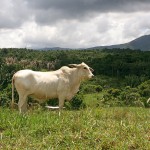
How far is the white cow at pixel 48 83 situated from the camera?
42.1 ft

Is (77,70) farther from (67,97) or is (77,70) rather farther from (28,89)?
(28,89)

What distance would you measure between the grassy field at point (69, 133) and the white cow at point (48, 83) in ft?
13.9

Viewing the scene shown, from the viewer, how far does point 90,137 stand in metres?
6.73

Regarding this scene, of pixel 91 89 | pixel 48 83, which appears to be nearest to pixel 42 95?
pixel 48 83

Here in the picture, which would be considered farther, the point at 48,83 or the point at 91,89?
the point at 91,89

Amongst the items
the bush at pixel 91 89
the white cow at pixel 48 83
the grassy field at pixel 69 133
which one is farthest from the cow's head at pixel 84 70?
the bush at pixel 91 89

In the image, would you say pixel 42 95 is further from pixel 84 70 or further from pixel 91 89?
pixel 91 89

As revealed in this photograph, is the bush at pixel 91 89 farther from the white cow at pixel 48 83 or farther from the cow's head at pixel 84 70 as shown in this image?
the white cow at pixel 48 83

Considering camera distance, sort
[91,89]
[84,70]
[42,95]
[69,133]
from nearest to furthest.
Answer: [69,133]
[42,95]
[84,70]
[91,89]

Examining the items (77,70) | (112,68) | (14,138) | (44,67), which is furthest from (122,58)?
(14,138)

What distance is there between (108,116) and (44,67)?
122120mm

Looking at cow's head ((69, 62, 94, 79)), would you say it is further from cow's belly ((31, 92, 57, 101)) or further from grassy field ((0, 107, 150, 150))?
grassy field ((0, 107, 150, 150))

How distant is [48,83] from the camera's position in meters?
13.3

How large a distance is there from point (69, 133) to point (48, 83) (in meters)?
6.40
